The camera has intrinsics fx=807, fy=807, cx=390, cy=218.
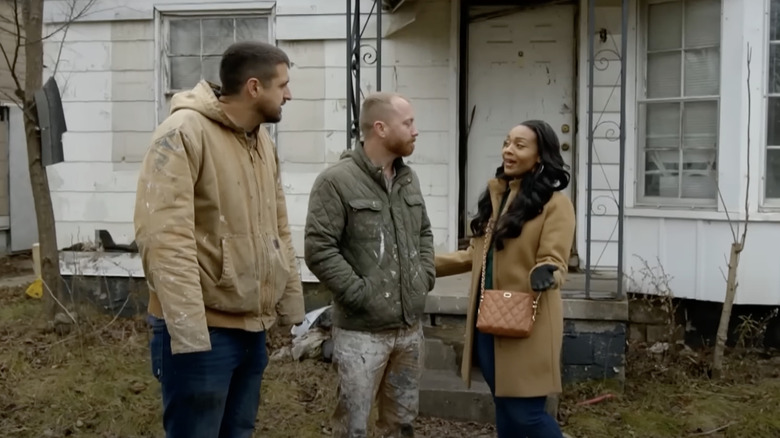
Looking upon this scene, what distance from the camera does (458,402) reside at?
16.6 feet

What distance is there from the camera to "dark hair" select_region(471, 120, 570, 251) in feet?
11.4

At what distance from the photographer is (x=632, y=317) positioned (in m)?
6.48

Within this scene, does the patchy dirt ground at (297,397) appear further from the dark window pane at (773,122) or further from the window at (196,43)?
the window at (196,43)

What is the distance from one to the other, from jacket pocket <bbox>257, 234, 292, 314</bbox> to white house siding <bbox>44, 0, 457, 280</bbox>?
420cm

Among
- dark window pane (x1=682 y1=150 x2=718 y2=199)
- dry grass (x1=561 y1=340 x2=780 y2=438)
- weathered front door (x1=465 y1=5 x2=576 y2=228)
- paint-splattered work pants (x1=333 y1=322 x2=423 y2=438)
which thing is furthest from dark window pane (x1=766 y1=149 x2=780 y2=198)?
paint-splattered work pants (x1=333 y1=322 x2=423 y2=438)

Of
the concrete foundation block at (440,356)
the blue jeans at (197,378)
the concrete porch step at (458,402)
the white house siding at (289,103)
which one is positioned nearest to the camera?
the blue jeans at (197,378)

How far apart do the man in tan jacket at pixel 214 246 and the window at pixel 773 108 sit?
14.5 feet

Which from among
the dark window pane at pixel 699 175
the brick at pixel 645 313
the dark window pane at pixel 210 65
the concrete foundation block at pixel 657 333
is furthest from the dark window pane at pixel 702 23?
the dark window pane at pixel 210 65

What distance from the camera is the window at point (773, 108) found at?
19.6 feet

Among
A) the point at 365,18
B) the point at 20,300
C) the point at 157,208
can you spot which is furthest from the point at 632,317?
the point at 20,300

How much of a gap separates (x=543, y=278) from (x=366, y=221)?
30.8 inches

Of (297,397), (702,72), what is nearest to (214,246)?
(297,397)

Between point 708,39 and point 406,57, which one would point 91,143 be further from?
point 708,39

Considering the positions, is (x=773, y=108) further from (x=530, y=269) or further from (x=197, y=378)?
(x=197, y=378)
